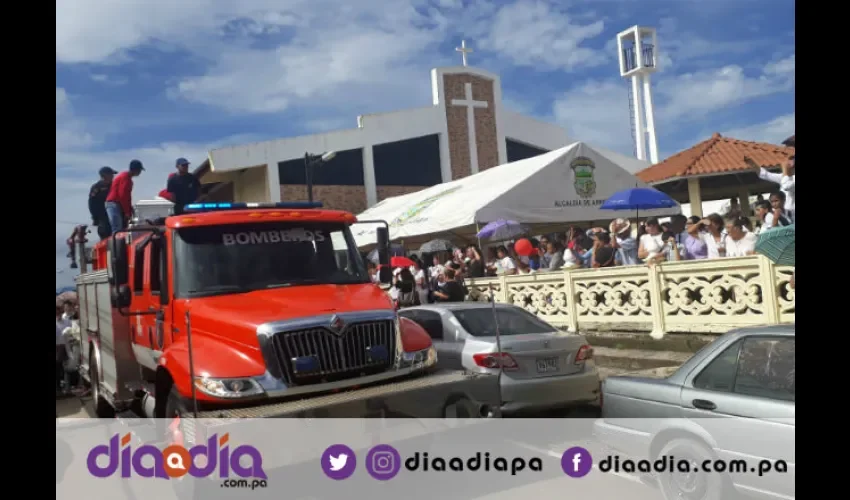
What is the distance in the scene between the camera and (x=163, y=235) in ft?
21.9

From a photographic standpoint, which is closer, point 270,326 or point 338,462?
point 338,462

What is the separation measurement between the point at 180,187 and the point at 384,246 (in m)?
3.04

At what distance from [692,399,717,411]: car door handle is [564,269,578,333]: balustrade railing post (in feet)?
26.0

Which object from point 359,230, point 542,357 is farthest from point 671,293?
point 359,230

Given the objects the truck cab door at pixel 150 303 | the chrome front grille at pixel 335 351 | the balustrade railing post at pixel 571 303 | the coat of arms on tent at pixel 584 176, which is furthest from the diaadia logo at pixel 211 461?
the coat of arms on tent at pixel 584 176

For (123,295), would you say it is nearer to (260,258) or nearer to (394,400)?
(260,258)

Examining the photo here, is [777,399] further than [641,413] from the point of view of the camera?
No

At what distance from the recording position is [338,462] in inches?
216

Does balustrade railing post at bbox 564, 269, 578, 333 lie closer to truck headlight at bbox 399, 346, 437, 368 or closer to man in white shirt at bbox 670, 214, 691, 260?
man in white shirt at bbox 670, 214, 691, 260

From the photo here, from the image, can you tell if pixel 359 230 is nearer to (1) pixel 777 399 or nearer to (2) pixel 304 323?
(2) pixel 304 323

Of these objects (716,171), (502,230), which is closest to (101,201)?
(502,230)

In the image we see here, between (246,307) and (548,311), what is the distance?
28.1 feet

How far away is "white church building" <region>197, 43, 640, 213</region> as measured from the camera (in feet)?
86.1

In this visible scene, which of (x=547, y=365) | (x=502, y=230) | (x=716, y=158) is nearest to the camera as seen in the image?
(x=547, y=365)
